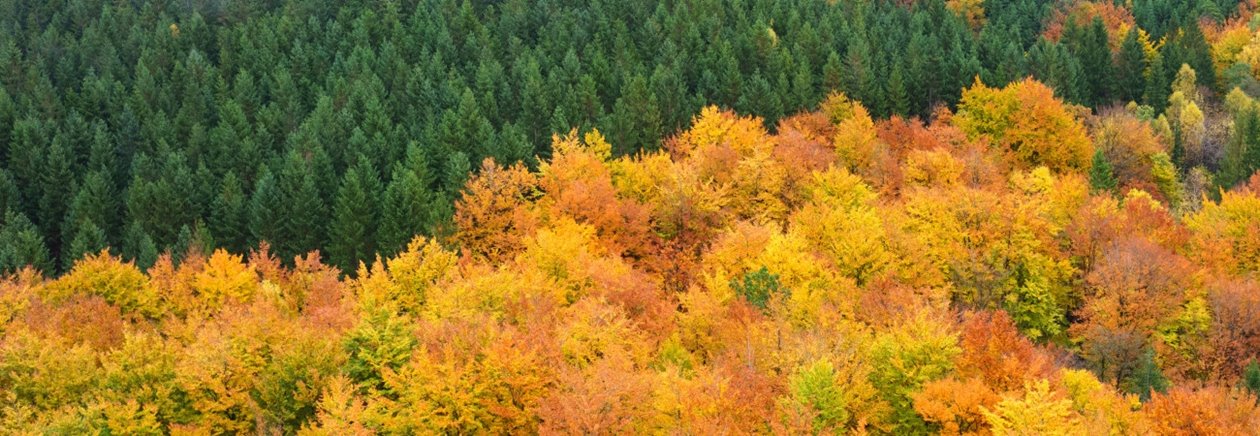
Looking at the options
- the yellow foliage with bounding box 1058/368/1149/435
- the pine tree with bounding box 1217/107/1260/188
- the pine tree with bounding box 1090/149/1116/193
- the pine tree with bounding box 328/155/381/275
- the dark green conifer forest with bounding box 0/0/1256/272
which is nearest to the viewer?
the yellow foliage with bounding box 1058/368/1149/435

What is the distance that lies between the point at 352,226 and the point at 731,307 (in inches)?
1289

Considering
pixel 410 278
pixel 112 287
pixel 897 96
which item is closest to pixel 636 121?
pixel 897 96

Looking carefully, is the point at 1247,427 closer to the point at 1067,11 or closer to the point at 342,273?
the point at 342,273

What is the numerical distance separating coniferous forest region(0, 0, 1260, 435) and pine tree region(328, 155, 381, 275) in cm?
26

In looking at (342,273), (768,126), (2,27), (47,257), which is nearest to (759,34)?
(768,126)

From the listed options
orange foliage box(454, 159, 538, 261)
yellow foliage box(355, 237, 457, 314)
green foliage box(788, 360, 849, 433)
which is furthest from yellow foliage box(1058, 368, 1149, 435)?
orange foliage box(454, 159, 538, 261)

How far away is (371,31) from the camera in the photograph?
431 ft

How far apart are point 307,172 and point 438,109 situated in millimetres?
21177

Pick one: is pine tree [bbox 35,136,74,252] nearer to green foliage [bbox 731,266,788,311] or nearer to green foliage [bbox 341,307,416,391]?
green foliage [bbox 341,307,416,391]

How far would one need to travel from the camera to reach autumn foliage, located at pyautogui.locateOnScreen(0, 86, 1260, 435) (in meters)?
46.4

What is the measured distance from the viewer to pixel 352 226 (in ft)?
266

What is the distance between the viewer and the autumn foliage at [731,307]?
46.4 metres

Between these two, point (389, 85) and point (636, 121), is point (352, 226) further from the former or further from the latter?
point (389, 85)

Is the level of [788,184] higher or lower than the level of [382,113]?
lower
